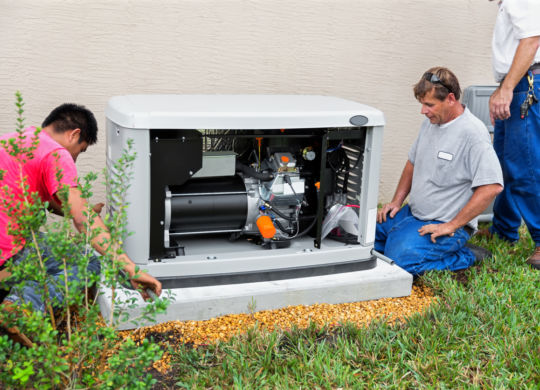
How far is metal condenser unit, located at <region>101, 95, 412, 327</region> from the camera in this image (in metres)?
2.75

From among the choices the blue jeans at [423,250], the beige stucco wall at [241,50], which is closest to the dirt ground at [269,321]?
the blue jeans at [423,250]

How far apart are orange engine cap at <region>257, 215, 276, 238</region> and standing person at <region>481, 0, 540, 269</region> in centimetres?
160

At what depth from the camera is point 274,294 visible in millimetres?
2934

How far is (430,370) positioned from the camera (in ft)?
8.11

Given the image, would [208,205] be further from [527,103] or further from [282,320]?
[527,103]

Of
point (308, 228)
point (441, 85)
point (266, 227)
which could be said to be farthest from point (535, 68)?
point (266, 227)

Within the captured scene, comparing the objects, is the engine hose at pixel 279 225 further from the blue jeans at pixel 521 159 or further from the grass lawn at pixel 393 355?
the blue jeans at pixel 521 159

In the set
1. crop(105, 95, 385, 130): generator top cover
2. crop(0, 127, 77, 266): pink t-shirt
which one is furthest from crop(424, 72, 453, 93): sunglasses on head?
crop(0, 127, 77, 266): pink t-shirt

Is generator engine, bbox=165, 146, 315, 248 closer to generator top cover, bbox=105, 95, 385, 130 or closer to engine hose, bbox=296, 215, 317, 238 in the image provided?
engine hose, bbox=296, 215, 317, 238

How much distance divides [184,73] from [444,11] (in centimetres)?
225

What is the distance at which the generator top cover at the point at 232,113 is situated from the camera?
2639mm

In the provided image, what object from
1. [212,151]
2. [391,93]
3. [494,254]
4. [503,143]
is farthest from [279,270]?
[391,93]

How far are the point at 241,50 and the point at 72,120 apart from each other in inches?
71.1

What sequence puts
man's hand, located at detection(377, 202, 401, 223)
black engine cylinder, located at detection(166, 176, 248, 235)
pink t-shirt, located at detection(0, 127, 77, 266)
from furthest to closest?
1. man's hand, located at detection(377, 202, 401, 223)
2. black engine cylinder, located at detection(166, 176, 248, 235)
3. pink t-shirt, located at detection(0, 127, 77, 266)
